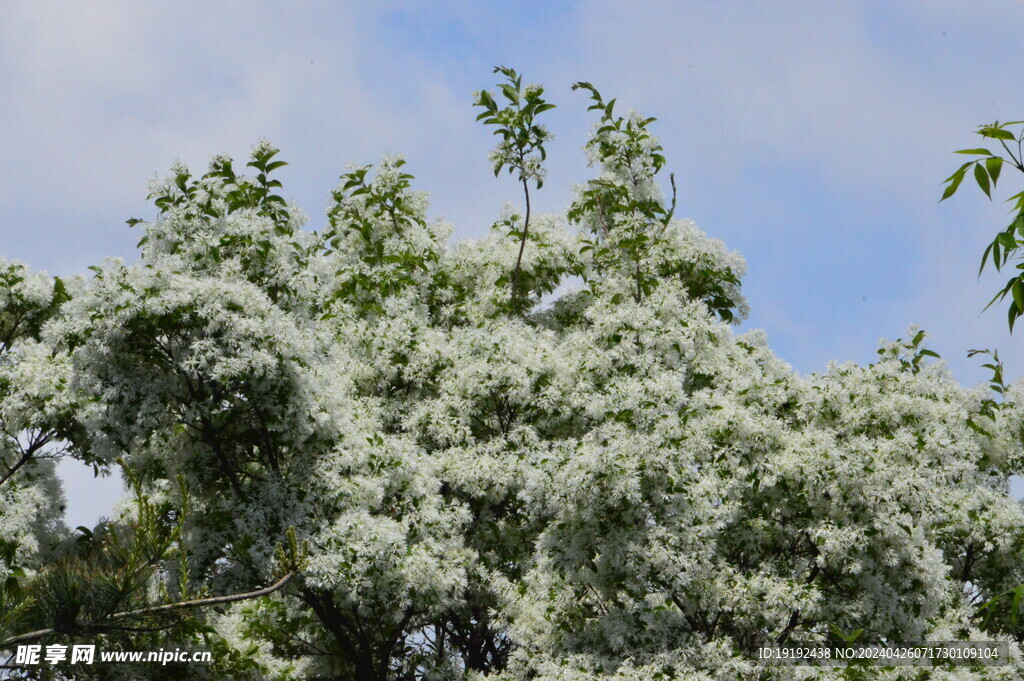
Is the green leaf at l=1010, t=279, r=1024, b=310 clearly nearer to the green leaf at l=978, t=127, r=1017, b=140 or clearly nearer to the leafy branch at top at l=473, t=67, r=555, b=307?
the green leaf at l=978, t=127, r=1017, b=140

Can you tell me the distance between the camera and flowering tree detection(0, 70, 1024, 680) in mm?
14977

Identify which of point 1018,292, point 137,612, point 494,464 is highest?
point 494,464

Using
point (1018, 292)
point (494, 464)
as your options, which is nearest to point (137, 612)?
point (1018, 292)

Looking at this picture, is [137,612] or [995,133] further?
[137,612]

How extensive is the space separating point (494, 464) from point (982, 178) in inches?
465

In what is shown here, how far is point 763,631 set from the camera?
15648mm

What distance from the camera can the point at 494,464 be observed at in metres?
18.0

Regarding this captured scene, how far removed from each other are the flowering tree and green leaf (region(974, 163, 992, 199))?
8077 millimetres

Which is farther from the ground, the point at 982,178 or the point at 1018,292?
the point at 982,178

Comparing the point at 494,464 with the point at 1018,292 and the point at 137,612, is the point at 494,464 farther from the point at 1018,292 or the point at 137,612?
the point at 1018,292

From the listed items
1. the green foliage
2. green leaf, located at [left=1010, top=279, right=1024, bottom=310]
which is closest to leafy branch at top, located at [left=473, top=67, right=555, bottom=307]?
the green foliage

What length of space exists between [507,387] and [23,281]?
28.9 feet

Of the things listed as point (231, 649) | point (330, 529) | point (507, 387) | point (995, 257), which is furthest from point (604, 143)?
point (995, 257)

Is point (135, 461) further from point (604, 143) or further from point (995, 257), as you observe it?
point (995, 257)
